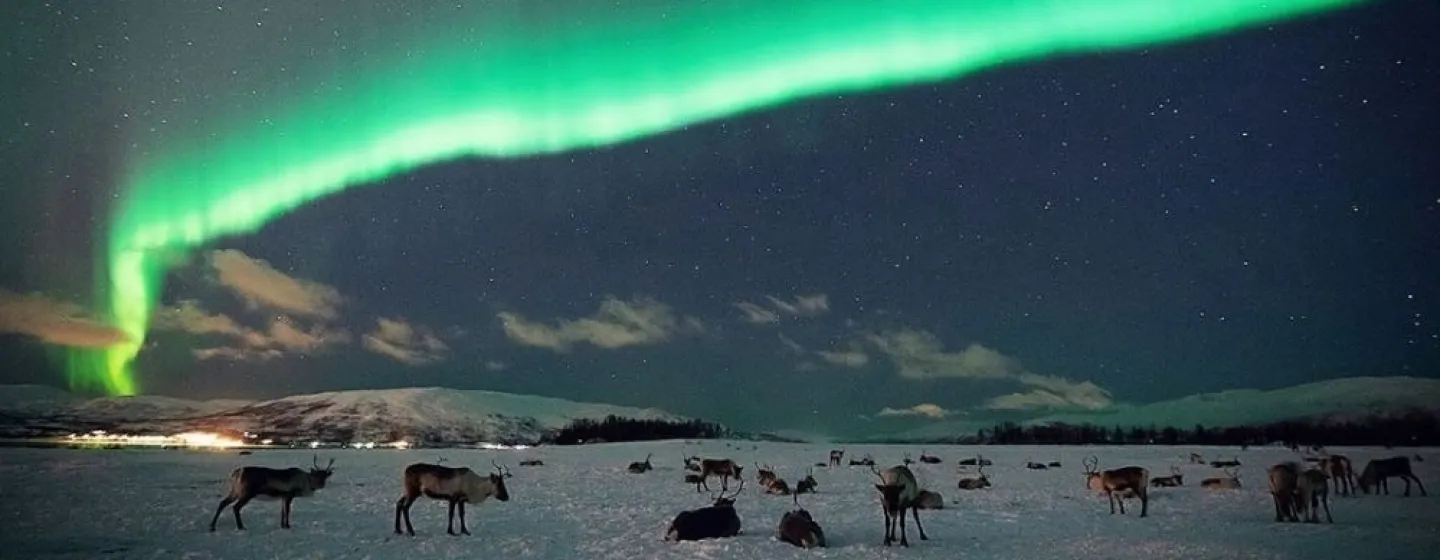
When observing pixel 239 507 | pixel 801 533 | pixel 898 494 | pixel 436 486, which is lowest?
pixel 801 533

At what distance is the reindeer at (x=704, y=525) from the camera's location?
1833 cm

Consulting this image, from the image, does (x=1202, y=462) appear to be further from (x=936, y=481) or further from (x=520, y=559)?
(x=520, y=559)

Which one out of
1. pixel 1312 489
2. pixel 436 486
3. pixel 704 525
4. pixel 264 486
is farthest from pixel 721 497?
pixel 1312 489

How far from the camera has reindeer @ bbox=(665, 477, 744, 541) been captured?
60.1ft

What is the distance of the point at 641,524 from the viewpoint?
68.8 ft

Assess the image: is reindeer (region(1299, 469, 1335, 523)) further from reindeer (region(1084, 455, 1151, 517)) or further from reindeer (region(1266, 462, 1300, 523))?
reindeer (region(1084, 455, 1151, 517))

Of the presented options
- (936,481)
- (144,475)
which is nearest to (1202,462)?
(936,481)

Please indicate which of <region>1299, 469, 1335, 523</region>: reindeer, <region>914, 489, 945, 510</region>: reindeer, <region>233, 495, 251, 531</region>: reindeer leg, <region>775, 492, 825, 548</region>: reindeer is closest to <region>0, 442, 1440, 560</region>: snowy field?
<region>233, 495, 251, 531</region>: reindeer leg

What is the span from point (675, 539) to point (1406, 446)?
59.9 m

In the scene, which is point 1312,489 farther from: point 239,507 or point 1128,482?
point 239,507

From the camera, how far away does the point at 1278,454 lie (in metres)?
54.2

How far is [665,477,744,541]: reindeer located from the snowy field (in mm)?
514

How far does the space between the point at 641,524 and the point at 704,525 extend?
2917 millimetres

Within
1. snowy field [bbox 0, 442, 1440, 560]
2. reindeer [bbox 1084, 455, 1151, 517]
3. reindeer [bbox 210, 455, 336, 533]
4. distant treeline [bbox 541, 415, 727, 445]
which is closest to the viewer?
snowy field [bbox 0, 442, 1440, 560]
